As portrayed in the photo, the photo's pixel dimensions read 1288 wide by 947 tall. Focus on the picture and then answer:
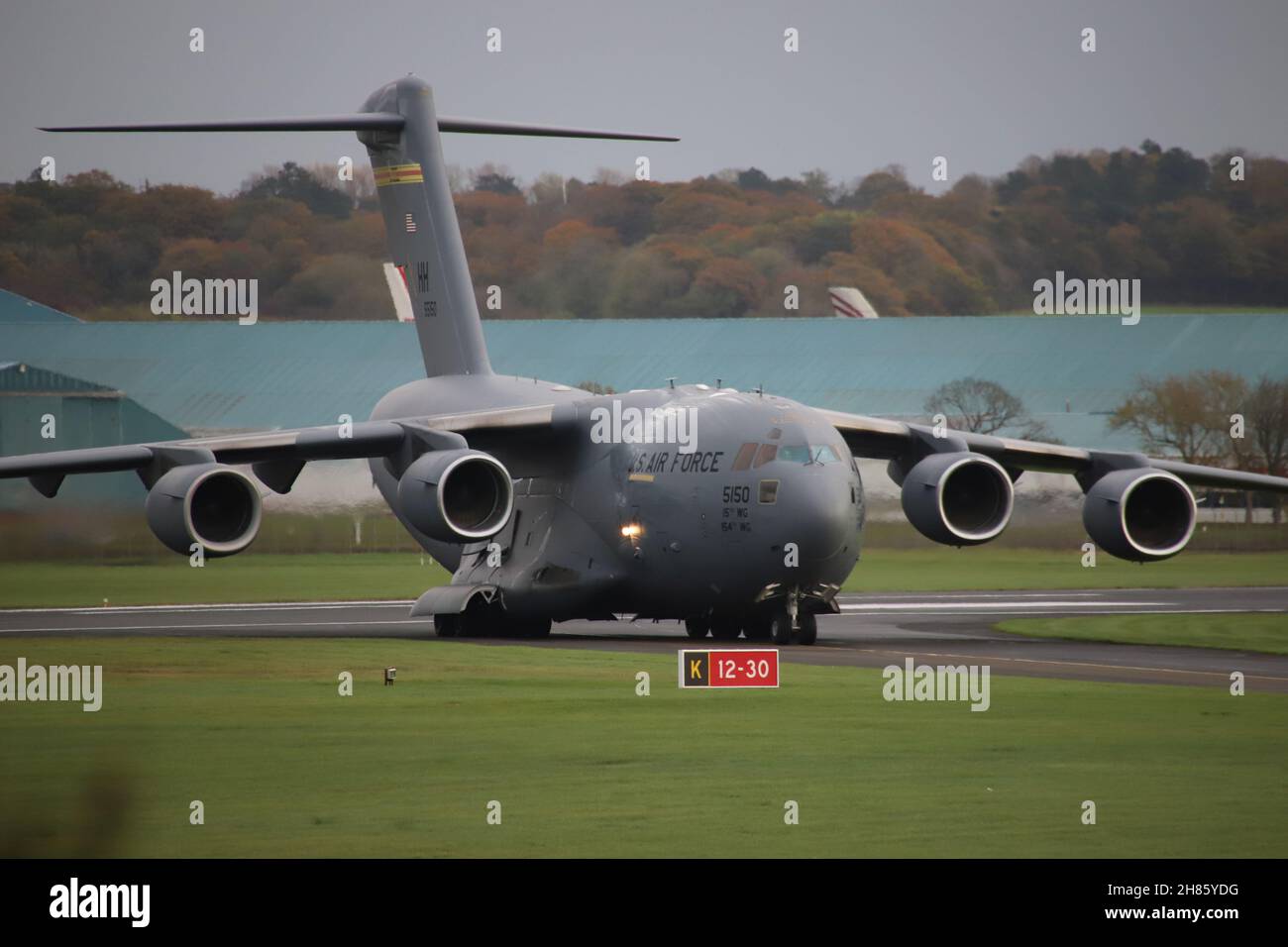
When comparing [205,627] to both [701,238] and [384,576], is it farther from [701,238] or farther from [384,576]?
[701,238]

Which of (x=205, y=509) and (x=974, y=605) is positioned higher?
(x=205, y=509)

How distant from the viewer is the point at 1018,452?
26.4 metres

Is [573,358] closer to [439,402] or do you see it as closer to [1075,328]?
[1075,328]

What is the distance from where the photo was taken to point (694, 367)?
4947 cm

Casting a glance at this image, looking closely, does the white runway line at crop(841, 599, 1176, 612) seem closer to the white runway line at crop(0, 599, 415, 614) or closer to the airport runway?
the airport runway

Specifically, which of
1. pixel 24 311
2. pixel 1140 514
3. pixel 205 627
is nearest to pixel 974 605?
pixel 1140 514

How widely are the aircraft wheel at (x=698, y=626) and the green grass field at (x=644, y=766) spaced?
618cm

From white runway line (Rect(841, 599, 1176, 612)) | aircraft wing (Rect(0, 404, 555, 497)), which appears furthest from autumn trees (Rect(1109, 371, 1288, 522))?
aircraft wing (Rect(0, 404, 555, 497))

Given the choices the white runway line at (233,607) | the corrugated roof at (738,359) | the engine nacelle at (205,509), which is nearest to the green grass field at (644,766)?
the engine nacelle at (205,509)

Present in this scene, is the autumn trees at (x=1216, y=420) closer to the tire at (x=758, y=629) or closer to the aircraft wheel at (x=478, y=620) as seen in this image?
the tire at (x=758, y=629)

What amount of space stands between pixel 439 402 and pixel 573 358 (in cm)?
2201

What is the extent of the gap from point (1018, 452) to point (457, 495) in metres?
7.71

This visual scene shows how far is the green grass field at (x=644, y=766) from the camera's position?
32.8 feet

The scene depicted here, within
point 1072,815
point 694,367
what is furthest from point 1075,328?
point 1072,815
